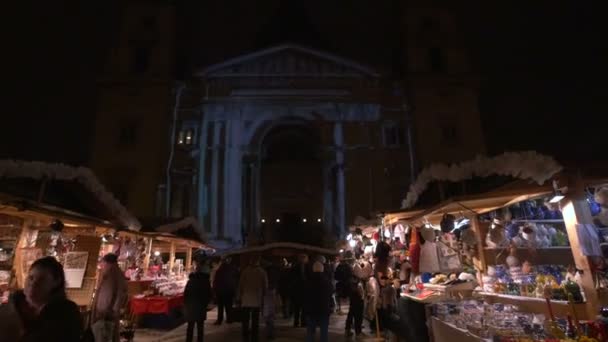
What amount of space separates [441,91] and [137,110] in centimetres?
2228

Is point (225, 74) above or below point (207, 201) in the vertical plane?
above

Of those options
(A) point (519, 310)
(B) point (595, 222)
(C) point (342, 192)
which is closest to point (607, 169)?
(B) point (595, 222)

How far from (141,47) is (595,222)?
2934 cm

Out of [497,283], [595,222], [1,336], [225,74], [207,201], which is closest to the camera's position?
[1,336]

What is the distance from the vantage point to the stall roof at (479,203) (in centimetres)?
525

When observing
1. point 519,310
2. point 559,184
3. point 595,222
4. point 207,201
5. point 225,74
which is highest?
point 225,74

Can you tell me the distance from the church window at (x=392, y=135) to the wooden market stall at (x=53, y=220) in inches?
807

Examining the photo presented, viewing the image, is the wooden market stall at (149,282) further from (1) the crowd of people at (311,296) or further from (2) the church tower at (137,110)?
(2) the church tower at (137,110)

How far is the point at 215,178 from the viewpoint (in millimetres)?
24031

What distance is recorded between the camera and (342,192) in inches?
952

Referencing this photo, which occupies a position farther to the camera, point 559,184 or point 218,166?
point 218,166

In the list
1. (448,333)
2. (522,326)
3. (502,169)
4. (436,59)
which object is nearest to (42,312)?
(522,326)

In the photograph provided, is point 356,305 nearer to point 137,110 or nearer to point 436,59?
point 137,110

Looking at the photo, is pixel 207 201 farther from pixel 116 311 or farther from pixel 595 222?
pixel 595 222
